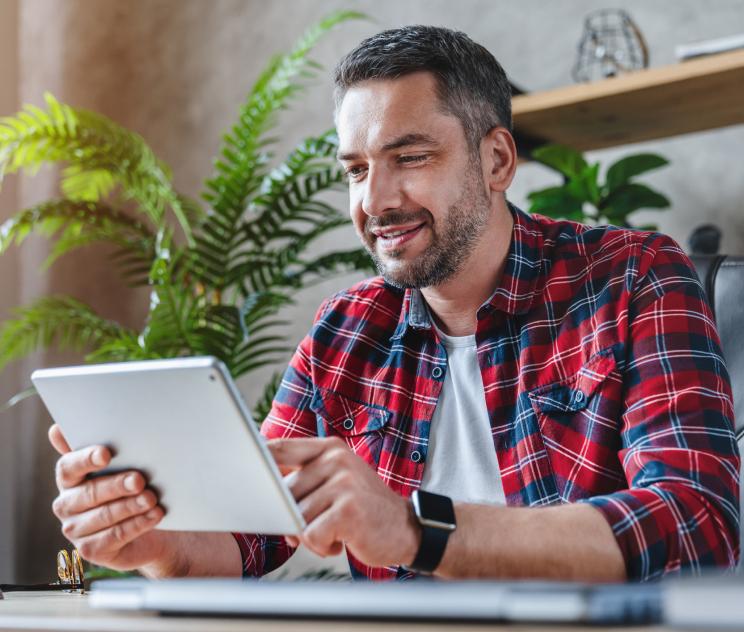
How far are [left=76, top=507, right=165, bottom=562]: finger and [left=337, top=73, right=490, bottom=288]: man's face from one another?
533 millimetres

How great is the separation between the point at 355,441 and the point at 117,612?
661 mm

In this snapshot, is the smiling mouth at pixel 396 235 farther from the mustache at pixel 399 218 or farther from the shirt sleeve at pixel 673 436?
the shirt sleeve at pixel 673 436

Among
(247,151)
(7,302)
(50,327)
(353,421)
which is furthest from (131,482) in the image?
(7,302)

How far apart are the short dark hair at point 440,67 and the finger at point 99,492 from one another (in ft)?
2.18

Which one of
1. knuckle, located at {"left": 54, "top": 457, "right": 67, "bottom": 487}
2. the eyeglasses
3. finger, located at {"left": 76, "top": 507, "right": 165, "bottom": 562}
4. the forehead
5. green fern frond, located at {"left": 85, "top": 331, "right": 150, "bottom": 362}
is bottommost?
the eyeglasses

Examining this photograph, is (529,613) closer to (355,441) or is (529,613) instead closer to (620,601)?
(620,601)

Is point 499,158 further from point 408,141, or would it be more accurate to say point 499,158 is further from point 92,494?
point 92,494

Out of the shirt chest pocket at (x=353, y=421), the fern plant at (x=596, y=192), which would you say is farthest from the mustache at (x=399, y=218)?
the fern plant at (x=596, y=192)

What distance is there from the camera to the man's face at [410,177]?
4.13ft

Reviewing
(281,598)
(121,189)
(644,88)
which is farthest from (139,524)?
(121,189)

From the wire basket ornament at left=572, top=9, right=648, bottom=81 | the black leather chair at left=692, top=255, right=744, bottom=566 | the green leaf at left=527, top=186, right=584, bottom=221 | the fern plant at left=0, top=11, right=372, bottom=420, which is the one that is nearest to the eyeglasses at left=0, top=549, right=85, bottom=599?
the black leather chair at left=692, top=255, right=744, bottom=566

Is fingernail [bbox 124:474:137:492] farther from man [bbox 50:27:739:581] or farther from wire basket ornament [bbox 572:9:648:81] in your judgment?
wire basket ornament [bbox 572:9:648:81]

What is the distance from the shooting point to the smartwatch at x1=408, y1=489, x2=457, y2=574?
792mm

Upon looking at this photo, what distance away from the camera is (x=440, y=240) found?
1.29 meters
